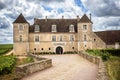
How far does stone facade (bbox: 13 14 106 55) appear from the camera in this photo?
5200 cm

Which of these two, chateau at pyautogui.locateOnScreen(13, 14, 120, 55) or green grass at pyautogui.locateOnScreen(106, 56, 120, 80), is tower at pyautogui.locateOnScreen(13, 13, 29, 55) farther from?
green grass at pyautogui.locateOnScreen(106, 56, 120, 80)

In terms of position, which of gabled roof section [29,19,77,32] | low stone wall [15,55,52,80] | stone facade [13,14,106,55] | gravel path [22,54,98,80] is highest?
gabled roof section [29,19,77,32]

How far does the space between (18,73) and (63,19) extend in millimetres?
41949

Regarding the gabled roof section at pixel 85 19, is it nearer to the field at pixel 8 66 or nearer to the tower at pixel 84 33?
the tower at pixel 84 33

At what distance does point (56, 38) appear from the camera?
5331 centimetres

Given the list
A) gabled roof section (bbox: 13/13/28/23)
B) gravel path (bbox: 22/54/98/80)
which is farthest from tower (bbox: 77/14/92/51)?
gravel path (bbox: 22/54/98/80)

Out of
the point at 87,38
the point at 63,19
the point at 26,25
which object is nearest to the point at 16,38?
the point at 26,25

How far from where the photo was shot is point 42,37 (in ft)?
→ 175

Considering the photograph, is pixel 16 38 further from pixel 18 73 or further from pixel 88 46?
pixel 18 73

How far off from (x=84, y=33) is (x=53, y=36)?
6.66 metres

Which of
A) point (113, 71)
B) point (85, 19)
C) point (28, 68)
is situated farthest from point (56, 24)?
point (28, 68)

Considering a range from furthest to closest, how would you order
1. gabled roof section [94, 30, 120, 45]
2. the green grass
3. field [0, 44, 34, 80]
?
1. gabled roof section [94, 30, 120, 45]
2. field [0, 44, 34, 80]
3. the green grass

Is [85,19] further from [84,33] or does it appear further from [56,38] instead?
[56,38]

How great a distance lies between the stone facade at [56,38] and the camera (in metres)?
52.0
